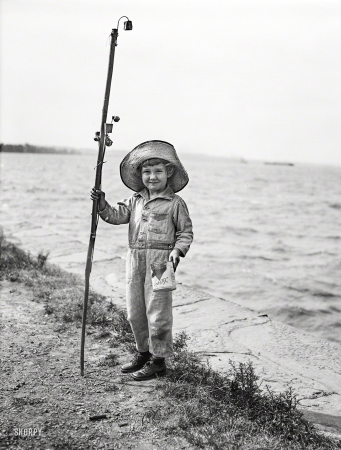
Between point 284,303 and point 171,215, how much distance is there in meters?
4.68

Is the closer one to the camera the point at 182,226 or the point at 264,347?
the point at 182,226

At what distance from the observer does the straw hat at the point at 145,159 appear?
3324mm

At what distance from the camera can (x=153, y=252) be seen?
3.28 meters

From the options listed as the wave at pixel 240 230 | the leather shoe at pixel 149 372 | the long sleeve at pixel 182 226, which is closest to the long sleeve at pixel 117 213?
the long sleeve at pixel 182 226

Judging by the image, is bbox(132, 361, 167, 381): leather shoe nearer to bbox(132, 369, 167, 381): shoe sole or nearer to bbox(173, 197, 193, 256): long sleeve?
bbox(132, 369, 167, 381): shoe sole

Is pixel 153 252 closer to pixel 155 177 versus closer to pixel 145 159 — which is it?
pixel 155 177

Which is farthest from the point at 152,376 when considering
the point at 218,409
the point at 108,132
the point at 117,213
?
the point at 108,132

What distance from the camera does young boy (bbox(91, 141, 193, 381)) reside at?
3270 millimetres

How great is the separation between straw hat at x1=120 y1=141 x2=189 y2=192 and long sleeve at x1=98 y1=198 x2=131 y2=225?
7.3 inches

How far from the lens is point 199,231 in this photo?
14680mm

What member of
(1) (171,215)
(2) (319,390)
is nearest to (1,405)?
(1) (171,215)

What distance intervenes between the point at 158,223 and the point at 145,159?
475mm

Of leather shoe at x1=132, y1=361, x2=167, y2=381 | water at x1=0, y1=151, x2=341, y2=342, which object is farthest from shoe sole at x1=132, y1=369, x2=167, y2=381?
water at x1=0, y1=151, x2=341, y2=342

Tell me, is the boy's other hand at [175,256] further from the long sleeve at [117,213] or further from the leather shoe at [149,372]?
the leather shoe at [149,372]
